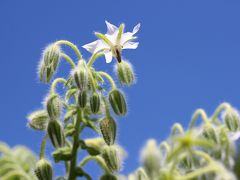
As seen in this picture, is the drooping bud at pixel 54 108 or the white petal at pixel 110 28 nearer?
the drooping bud at pixel 54 108

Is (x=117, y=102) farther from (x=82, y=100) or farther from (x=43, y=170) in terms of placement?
(x=43, y=170)

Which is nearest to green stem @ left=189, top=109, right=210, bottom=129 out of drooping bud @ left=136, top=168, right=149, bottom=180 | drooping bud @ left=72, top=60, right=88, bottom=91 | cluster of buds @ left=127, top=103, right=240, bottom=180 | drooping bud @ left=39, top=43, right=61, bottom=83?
cluster of buds @ left=127, top=103, right=240, bottom=180

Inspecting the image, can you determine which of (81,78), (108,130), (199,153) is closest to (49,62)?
(81,78)

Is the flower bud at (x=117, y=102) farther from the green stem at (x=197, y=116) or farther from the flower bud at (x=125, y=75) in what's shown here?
the green stem at (x=197, y=116)

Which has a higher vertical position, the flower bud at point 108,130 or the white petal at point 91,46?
the white petal at point 91,46

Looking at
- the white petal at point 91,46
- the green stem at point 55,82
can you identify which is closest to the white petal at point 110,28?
the white petal at point 91,46

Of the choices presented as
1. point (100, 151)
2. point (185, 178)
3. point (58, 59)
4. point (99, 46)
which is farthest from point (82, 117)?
point (185, 178)

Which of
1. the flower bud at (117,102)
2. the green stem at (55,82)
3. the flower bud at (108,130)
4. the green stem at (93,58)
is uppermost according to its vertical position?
the green stem at (93,58)
